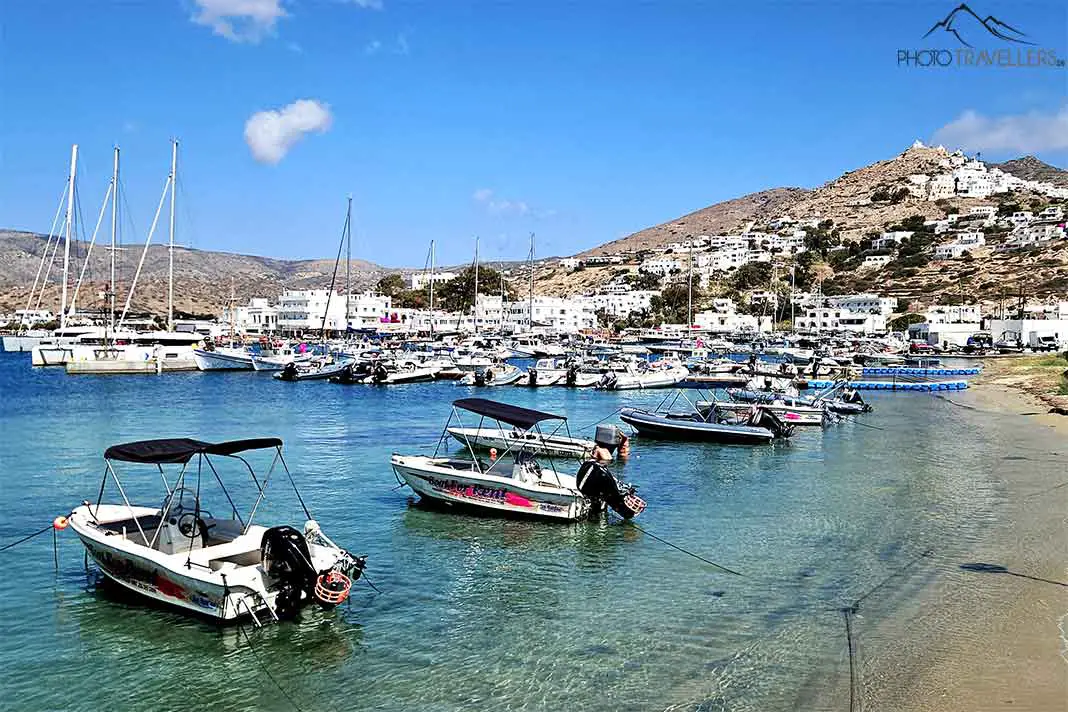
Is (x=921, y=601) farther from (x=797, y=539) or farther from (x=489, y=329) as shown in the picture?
(x=489, y=329)

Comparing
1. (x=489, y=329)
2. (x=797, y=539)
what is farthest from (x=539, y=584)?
(x=489, y=329)

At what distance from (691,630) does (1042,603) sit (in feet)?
21.1

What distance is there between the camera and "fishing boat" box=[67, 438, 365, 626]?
45.9 ft

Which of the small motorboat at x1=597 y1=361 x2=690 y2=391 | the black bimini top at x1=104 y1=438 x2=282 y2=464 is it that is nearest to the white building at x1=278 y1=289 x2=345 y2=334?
the small motorboat at x1=597 y1=361 x2=690 y2=391

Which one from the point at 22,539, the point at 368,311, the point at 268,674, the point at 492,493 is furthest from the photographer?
the point at 368,311

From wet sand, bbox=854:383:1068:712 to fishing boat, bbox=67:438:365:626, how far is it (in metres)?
8.60

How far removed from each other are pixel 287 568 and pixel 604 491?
29.8 feet

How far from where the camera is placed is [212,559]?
14.7 m

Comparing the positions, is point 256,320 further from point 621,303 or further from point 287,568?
point 287,568

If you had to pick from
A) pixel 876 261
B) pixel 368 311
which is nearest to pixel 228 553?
pixel 368 311

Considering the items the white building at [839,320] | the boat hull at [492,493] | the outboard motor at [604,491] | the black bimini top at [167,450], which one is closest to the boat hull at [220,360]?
the boat hull at [492,493]

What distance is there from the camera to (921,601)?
15.6 meters

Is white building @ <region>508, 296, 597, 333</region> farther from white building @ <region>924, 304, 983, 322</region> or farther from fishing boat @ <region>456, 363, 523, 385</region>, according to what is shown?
fishing boat @ <region>456, 363, 523, 385</region>

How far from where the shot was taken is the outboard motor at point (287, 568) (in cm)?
1418
